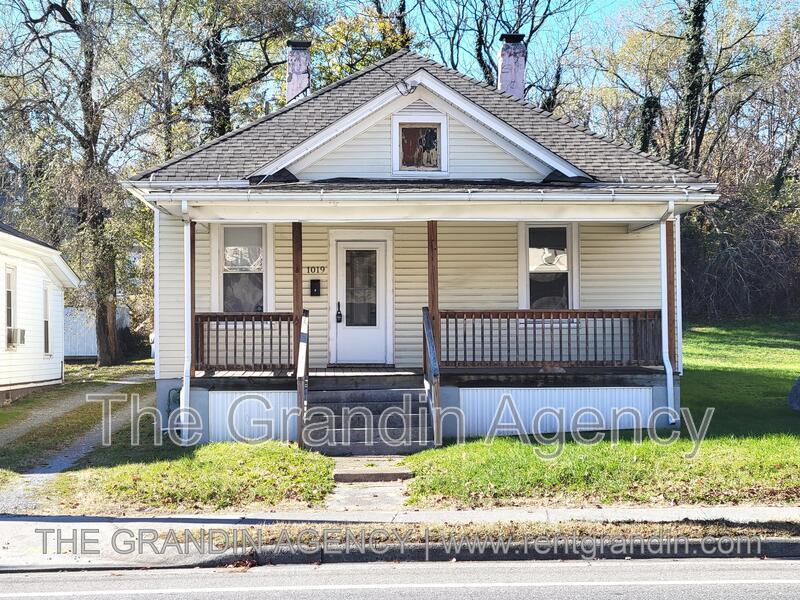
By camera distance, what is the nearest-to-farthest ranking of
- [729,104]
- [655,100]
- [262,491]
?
1. [262,491]
2. [655,100]
3. [729,104]

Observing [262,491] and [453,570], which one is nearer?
[453,570]

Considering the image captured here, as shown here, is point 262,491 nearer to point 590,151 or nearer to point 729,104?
point 590,151

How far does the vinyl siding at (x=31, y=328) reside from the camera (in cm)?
1995

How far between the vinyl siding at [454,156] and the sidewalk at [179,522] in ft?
24.1

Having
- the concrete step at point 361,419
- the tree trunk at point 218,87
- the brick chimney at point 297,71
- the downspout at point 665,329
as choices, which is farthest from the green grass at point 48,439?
the tree trunk at point 218,87

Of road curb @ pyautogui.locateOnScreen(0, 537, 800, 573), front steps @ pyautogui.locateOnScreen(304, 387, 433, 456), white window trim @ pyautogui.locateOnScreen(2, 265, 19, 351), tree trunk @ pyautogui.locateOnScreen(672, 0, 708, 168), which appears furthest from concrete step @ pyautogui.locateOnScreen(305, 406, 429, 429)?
tree trunk @ pyautogui.locateOnScreen(672, 0, 708, 168)

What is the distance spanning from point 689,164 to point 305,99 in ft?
67.2

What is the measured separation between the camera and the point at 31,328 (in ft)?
71.2

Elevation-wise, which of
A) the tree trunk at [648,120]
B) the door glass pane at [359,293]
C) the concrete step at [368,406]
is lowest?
the concrete step at [368,406]

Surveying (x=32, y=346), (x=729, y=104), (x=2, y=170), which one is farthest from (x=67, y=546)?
(x=729, y=104)

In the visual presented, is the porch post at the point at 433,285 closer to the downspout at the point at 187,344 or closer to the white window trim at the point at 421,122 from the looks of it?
the white window trim at the point at 421,122

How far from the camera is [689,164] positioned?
3366 centimetres

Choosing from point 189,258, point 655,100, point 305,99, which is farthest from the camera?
point 655,100

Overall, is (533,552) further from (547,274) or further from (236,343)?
(547,274)
